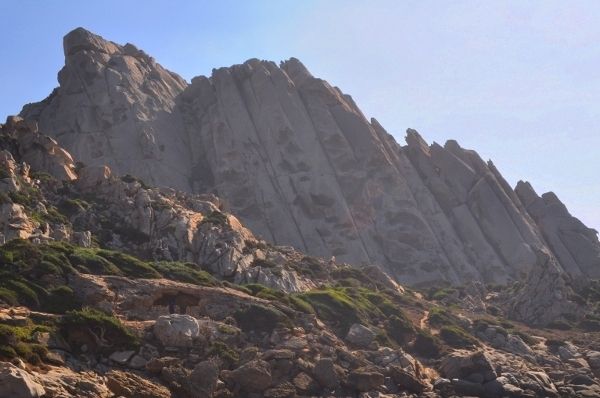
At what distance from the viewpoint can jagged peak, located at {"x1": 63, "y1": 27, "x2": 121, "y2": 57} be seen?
112 m

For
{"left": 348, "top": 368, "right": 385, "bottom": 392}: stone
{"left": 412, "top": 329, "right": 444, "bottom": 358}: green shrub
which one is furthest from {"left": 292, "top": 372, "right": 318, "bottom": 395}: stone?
{"left": 412, "top": 329, "right": 444, "bottom": 358}: green shrub

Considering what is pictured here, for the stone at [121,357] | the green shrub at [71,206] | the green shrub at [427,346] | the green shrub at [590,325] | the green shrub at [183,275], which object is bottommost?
the stone at [121,357]

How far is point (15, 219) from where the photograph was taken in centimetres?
4609

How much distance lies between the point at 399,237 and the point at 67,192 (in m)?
50.7

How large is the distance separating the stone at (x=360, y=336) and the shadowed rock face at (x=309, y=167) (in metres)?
50.0

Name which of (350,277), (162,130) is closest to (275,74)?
(162,130)

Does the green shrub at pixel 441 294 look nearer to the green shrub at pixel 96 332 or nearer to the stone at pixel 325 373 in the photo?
the stone at pixel 325 373

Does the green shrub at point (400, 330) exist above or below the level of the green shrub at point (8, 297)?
above

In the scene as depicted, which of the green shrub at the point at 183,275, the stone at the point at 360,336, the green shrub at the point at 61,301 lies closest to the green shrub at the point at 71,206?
the green shrub at the point at 183,275

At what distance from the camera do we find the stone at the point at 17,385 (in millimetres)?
20531

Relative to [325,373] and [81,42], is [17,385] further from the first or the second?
[81,42]

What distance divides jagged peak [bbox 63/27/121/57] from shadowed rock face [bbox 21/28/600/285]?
248 millimetres

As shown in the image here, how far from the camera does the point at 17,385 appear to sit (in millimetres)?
20719

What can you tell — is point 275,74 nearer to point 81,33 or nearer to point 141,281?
point 81,33
